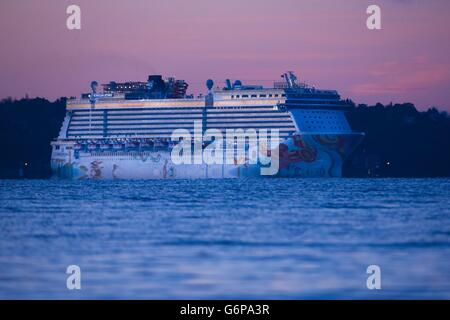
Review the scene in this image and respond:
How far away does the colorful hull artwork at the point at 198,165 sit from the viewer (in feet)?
342

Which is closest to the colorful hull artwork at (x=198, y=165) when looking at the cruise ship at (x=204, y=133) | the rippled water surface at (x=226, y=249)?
the cruise ship at (x=204, y=133)

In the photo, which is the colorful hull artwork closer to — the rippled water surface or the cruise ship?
the cruise ship

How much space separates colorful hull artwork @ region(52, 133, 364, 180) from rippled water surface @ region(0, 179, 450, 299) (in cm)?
4609

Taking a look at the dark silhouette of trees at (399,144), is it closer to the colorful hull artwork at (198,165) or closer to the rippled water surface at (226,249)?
the colorful hull artwork at (198,165)

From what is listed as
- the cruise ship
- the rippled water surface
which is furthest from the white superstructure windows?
the rippled water surface

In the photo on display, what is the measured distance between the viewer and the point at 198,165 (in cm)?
10700

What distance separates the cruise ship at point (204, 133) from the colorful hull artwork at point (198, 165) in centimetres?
7

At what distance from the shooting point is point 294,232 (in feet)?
134

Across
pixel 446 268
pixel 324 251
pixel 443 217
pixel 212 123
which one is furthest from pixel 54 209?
pixel 212 123

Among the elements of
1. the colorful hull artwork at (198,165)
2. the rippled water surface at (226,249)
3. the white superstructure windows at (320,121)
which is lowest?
the rippled water surface at (226,249)

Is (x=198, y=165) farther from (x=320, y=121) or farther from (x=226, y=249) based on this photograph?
(x=226, y=249)

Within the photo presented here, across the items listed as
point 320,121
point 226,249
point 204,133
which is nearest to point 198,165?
point 204,133

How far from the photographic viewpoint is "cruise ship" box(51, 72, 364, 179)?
346ft
